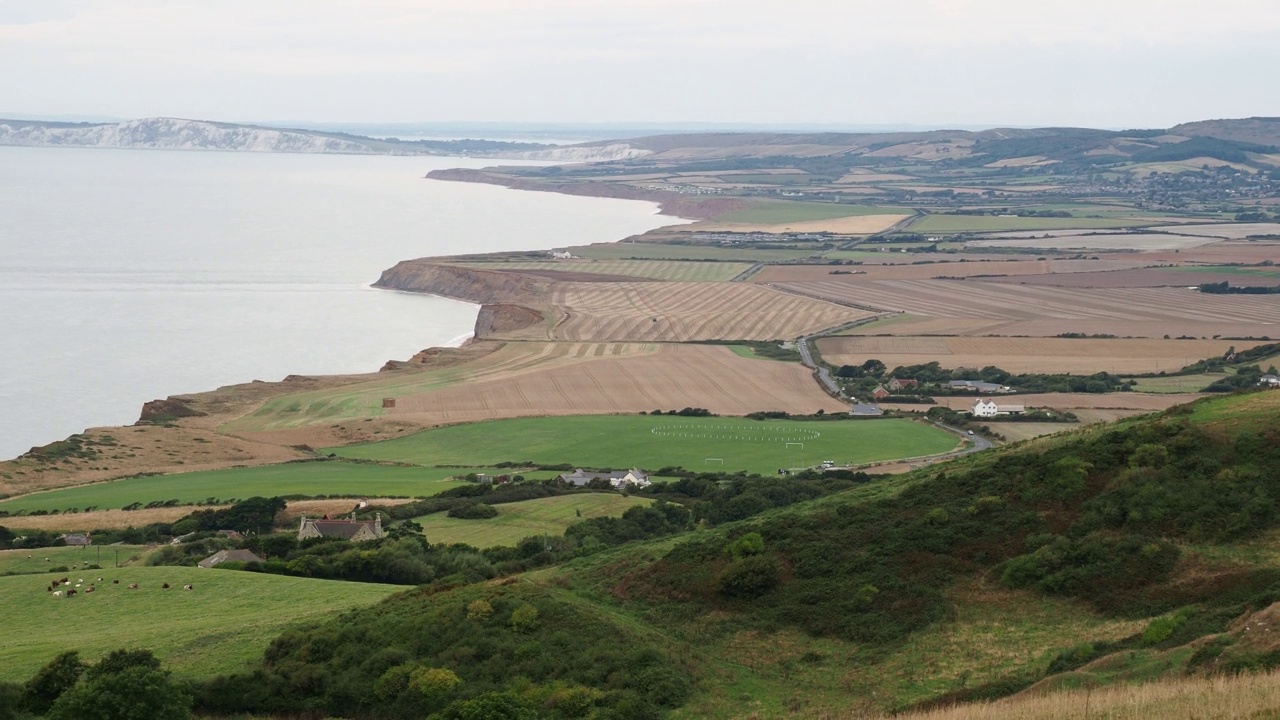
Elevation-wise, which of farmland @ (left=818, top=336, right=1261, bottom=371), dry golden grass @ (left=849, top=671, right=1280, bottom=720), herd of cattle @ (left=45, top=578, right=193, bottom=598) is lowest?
farmland @ (left=818, top=336, right=1261, bottom=371)

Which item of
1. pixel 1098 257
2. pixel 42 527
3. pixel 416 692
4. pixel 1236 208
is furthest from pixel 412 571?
pixel 1236 208

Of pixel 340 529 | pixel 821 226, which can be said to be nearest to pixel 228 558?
pixel 340 529

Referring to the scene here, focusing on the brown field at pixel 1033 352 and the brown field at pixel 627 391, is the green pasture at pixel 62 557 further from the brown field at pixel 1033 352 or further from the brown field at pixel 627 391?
the brown field at pixel 1033 352

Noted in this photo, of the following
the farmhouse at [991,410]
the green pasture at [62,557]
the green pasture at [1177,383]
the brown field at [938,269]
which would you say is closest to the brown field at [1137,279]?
the brown field at [938,269]

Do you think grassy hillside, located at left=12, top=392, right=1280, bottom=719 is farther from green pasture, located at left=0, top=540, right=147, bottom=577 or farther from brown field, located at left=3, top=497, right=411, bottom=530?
brown field, located at left=3, top=497, right=411, bottom=530

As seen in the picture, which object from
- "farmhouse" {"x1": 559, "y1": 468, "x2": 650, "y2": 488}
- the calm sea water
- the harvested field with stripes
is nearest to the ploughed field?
the calm sea water
